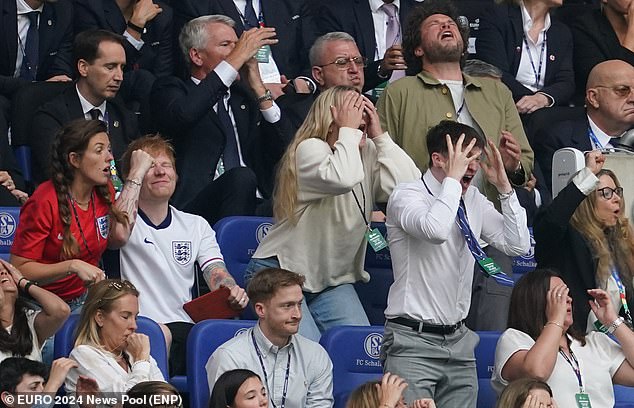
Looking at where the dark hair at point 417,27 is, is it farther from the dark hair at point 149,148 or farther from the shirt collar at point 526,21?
the shirt collar at point 526,21

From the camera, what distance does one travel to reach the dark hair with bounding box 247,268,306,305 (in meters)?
→ 6.50

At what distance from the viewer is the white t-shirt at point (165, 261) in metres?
7.25

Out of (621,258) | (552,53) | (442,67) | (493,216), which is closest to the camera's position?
(493,216)

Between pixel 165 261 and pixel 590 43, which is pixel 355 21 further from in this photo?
pixel 165 261

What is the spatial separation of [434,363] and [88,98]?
2.68 m

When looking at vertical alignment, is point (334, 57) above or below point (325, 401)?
above

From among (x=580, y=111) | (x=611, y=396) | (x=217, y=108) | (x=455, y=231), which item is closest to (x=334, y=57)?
(x=217, y=108)

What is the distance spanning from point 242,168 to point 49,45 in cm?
173

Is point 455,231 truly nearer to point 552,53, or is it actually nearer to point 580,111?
point 580,111

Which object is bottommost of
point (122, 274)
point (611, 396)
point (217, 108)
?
point (611, 396)

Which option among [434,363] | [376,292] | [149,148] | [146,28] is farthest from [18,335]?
[146,28]

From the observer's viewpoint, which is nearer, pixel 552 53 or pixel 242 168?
pixel 242 168

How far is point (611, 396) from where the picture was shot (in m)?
6.77

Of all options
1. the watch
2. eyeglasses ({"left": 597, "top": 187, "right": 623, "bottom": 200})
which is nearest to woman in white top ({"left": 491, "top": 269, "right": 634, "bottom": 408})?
eyeglasses ({"left": 597, "top": 187, "right": 623, "bottom": 200})
